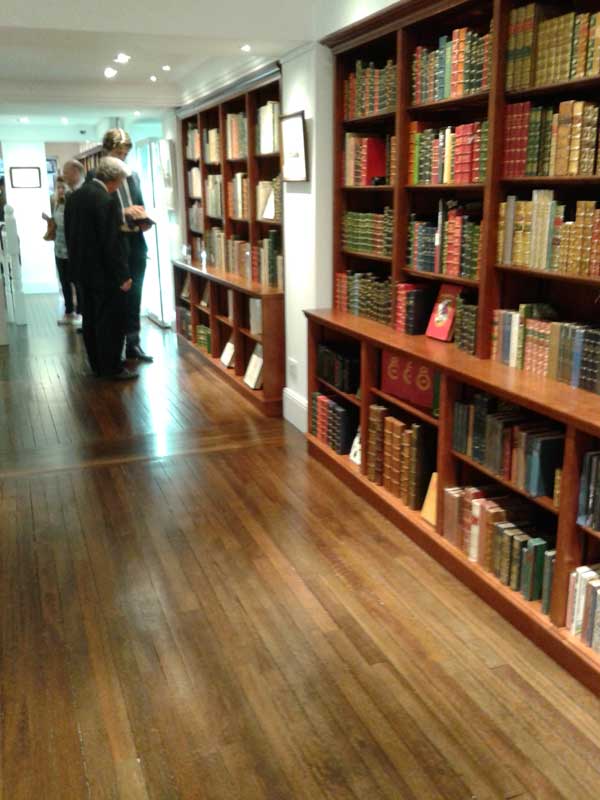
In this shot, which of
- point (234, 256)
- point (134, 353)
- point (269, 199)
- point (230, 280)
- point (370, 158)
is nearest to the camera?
point (370, 158)

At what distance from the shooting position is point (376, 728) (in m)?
2.27

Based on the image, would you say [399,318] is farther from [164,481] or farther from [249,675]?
[249,675]

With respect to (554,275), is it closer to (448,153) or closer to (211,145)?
(448,153)

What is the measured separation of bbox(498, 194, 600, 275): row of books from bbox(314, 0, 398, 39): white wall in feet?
4.16

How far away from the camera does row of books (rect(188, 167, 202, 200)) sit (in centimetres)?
721

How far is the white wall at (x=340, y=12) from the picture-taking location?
370 centimetres

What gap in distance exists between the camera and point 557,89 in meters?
2.82

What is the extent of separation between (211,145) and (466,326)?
13.6 feet

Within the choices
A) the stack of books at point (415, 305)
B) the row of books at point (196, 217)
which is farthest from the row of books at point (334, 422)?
the row of books at point (196, 217)

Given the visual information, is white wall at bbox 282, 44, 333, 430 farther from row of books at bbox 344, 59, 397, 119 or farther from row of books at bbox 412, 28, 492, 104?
row of books at bbox 412, 28, 492, 104

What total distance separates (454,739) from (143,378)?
467cm

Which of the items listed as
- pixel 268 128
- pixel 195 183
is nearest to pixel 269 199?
pixel 268 128

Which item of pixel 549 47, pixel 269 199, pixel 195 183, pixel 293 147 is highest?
pixel 549 47

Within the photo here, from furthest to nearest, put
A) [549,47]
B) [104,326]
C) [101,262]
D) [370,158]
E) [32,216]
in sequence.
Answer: [32,216]
[104,326]
[101,262]
[370,158]
[549,47]
